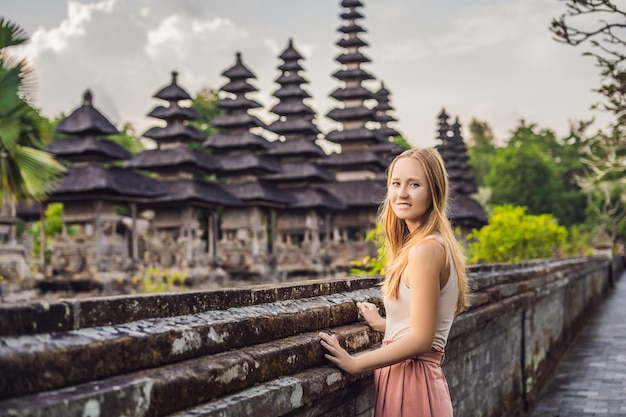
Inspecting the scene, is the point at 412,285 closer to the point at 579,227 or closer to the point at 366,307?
the point at 366,307

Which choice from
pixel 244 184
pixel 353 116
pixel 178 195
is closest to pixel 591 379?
pixel 178 195

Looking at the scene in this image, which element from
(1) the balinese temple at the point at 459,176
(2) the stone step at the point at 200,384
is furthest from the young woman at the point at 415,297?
(1) the balinese temple at the point at 459,176

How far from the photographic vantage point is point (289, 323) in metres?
3.22

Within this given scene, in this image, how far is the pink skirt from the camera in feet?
10.4

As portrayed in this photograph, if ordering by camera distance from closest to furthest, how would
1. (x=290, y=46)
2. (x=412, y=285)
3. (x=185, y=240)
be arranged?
(x=412, y=285)
(x=185, y=240)
(x=290, y=46)

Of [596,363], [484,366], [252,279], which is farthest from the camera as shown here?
[252,279]

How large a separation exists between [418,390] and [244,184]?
38293mm

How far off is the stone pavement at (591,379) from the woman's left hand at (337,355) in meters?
5.18

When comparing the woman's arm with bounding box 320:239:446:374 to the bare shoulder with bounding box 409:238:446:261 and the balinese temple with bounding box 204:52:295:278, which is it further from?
the balinese temple with bounding box 204:52:295:278

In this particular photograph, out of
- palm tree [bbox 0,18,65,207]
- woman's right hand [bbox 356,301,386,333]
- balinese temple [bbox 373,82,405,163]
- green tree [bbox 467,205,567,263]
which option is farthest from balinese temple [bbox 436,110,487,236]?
woman's right hand [bbox 356,301,386,333]

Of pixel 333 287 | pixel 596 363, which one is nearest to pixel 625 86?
pixel 596 363

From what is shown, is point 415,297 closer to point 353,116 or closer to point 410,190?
point 410,190

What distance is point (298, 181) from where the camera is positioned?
145ft

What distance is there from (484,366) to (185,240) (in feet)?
98.7
